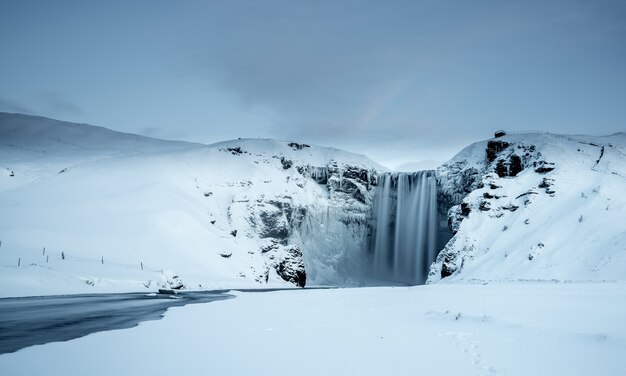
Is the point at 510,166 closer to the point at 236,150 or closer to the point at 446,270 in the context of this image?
the point at 446,270

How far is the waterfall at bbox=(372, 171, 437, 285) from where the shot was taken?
84312 mm

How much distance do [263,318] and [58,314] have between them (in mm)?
9200

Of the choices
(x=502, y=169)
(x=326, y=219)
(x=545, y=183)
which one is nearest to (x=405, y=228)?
(x=326, y=219)

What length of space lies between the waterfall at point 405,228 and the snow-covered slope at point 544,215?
12751 mm

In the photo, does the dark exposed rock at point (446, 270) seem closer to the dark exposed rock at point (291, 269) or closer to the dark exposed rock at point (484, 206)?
the dark exposed rock at point (484, 206)

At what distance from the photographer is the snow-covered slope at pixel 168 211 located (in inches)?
1618

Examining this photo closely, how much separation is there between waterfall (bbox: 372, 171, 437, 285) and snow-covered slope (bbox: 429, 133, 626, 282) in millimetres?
12751

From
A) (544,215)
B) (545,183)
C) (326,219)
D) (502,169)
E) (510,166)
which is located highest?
(510,166)

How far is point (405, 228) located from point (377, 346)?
82.7 m

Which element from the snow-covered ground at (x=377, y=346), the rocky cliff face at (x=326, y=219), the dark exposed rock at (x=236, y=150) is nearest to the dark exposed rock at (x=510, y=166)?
the rocky cliff face at (x=326, y=219)

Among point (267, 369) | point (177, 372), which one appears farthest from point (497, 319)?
point (177, 372)

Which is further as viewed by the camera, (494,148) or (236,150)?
(236,150)

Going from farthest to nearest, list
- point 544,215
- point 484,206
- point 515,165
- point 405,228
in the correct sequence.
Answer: point 405,228 → point 515,165 → point 484,206 → point 544,215

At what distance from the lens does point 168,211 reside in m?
64.3
